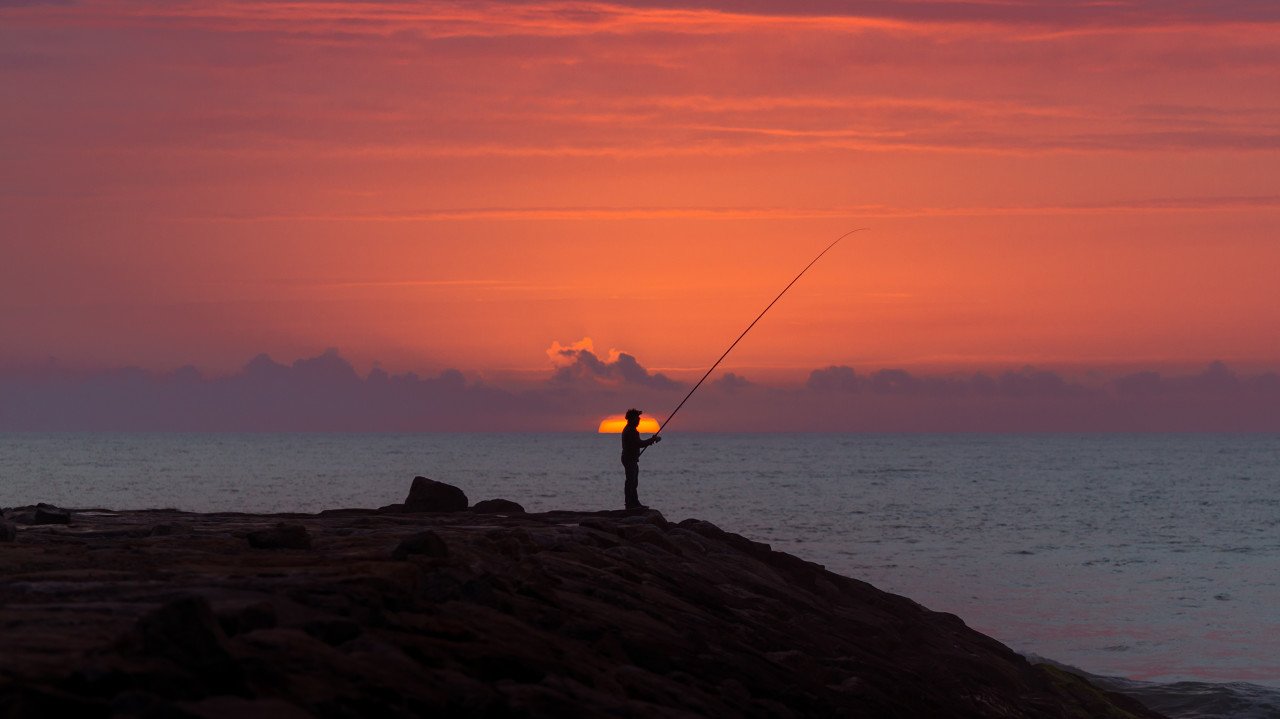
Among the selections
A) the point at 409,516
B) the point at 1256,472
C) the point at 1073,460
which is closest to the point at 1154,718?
the point at 409,516

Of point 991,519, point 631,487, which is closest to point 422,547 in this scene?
point 631,487

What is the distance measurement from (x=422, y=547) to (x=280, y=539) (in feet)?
5.74

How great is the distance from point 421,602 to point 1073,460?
133167 mm

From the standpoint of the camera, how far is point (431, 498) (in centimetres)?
1798

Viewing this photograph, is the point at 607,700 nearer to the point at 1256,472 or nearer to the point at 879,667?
the point at 879,667

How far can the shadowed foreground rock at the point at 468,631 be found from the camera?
6.27 metres

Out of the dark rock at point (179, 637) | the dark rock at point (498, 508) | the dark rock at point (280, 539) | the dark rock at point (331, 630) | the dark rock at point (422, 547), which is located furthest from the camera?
the dark rock at point (498, 508)

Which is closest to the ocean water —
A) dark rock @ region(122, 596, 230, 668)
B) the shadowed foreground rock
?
the shadowed foreground rock

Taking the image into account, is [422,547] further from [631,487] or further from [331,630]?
[631,487]

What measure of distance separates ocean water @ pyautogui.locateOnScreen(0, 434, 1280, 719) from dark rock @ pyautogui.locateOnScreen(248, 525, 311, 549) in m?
13.4

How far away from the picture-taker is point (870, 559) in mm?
37719

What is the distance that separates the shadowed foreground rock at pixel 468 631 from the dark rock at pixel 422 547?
2cm

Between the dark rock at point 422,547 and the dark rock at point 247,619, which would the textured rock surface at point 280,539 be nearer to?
the dark rock at point 422,547

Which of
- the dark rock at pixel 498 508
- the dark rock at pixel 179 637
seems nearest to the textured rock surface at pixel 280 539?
the dark rock at pixel 179 637
